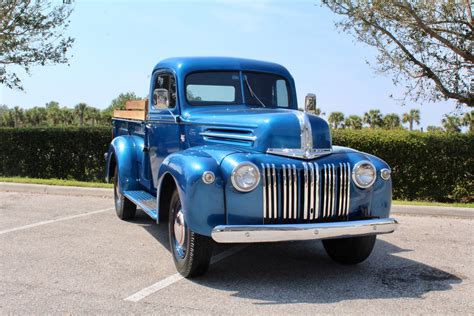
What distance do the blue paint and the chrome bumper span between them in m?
0.22

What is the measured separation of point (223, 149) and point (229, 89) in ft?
4.47

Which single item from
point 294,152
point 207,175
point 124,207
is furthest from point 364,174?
point 124,207

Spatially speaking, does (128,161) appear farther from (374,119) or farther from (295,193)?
(374,119)

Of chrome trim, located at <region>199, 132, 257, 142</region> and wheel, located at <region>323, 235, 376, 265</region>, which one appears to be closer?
chrome trim, located at <region>199, 132, 257, 142</region>

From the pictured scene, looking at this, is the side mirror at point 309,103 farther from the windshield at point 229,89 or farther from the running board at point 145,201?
the running board at point 145,201

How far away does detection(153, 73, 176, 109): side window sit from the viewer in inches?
226

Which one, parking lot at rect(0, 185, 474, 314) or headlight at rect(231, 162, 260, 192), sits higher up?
headlight at rect(231, 162, 260, 192)

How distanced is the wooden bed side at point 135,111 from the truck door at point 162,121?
17 centimetres

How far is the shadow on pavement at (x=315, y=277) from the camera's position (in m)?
4.30

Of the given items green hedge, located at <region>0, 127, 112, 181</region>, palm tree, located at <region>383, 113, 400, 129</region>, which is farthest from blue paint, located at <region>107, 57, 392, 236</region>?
palm tree, located at <region>383, 113, 400, 129</region>

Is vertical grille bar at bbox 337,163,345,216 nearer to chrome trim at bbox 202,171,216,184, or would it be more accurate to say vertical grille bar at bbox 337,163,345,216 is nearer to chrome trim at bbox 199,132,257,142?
chrome trim at bbox 199,132,257,142

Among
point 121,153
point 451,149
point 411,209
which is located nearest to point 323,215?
point 121,153

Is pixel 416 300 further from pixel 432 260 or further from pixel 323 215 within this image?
pixel 432 260

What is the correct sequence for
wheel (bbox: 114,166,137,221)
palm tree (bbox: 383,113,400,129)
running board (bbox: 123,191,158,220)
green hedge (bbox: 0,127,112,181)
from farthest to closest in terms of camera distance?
1. palm tree (bbox: 383,113,400,129)
2. green hedge (bbox: 0,127,112,181)
3. wheel (bbox: 114,166,137,221)
4. running board (bbox: 123,191,158,220)
